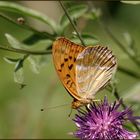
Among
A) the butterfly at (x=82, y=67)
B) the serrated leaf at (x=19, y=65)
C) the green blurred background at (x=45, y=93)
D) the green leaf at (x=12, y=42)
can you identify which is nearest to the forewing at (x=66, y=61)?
the butterfly at (x=82, y=67)

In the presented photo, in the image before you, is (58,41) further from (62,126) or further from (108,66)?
(62,126)

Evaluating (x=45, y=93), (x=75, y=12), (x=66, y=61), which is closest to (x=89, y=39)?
(x=75, y=12)

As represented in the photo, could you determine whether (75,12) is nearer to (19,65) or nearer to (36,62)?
(36,62)

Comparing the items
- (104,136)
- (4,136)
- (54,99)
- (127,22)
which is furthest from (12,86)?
(104,136)

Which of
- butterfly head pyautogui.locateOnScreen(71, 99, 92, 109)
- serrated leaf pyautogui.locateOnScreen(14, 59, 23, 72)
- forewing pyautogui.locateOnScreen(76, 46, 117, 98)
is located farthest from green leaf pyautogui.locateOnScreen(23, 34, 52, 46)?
butterfly head pyautogui.locateOnScreen(71, 99, 92, 109)

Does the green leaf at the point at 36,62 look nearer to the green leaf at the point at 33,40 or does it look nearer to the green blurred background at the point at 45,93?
the green leaf at the point at 33,40

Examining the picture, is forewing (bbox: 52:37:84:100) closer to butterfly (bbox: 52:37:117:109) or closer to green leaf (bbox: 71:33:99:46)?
butterfly (bbox: 52:37:117:109)
